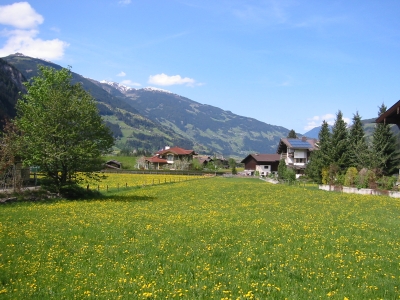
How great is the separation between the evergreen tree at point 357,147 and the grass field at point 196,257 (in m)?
41.7

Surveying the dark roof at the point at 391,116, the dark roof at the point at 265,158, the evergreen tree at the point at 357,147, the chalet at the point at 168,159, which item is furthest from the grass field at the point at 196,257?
the chalet at the point at 168,159

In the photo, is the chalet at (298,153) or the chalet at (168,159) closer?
the chalet at (298,153)

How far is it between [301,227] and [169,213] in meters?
8.96

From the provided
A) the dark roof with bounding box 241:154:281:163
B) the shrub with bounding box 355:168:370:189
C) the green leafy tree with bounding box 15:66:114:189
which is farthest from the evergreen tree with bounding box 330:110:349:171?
the dark roof with bounding box 241:154:281:163

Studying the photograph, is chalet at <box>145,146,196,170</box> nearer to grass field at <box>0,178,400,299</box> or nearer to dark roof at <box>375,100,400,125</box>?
dark roof at <box>375,100,400,125</box>

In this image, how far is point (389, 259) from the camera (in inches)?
502

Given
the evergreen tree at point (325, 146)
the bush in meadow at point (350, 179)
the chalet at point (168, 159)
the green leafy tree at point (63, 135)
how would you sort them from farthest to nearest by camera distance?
the chalet at point (168, 159) < the evergreen tree at point (325, 146) < the bush in meadow at point (350, 179) < the green leafy tree at point (63, 135)

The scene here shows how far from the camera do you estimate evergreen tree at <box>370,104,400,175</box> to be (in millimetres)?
58331

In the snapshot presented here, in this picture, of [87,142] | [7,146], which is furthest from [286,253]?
[7,146]

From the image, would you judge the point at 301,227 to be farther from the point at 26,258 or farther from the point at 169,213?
the point at 26,258

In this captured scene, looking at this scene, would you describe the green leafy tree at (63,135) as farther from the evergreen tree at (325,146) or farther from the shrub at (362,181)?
the evergreen tree at (325,146)

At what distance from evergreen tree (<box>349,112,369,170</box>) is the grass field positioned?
41.7 metres

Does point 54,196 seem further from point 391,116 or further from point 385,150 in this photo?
point 385,150

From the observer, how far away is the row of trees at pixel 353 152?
58750 mm
